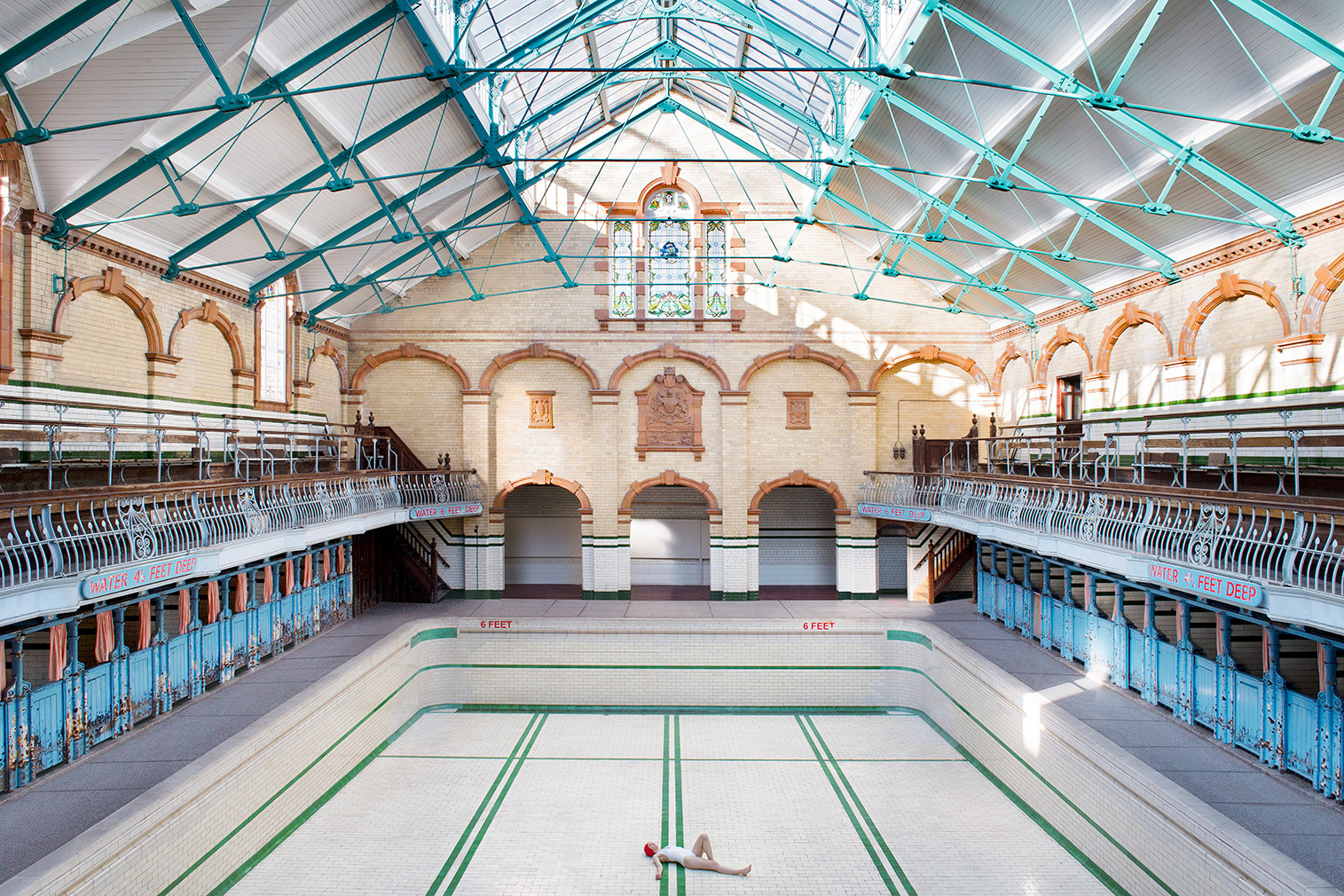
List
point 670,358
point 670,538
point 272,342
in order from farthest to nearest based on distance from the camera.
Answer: point 670,538 < point 670,358 < point 272,342

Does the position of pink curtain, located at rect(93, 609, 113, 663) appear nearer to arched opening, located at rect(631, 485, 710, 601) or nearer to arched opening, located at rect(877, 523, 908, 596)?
arched opening, located at rect(631, 485, 710, 601)

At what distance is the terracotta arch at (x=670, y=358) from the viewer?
19297 millimetres

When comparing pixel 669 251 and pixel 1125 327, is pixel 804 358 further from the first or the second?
pixel 1125 327

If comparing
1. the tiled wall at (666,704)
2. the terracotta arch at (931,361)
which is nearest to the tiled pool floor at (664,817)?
the tiled wall at (666,704)

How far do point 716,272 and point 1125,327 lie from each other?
9370mm

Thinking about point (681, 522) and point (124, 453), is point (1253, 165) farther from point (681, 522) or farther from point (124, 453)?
point (124, 453)

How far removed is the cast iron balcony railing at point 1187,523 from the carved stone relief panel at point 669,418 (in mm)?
6961

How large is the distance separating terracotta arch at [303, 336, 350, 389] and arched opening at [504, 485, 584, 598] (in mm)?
5417

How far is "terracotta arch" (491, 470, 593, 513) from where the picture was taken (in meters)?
19.4

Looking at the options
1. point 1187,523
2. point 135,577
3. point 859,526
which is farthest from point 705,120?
point 135,577

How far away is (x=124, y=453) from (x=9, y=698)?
4953mm

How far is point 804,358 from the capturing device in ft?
63.8

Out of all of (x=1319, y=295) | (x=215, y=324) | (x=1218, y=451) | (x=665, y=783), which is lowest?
(x=665, y=783)

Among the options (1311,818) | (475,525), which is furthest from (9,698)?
(1311,818)
